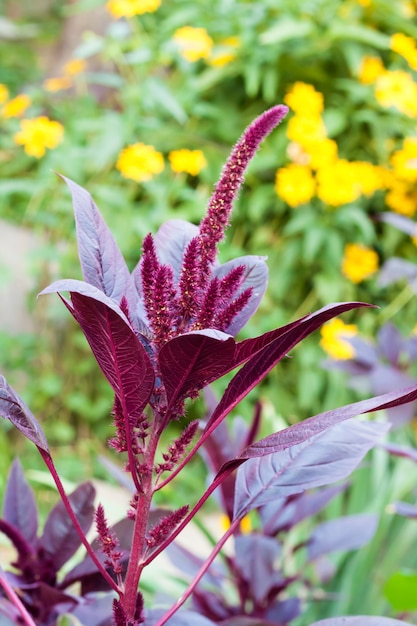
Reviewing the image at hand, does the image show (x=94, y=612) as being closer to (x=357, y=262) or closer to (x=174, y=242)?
(x=174, y=242)

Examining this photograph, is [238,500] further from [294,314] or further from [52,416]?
[52,416]

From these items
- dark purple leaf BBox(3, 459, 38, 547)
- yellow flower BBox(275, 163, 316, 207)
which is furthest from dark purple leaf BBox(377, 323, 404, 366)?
dark purple leaf BBox(3, 459, 38, 547)

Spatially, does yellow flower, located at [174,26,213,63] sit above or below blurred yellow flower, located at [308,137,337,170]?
above

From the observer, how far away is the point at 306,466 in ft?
1.69

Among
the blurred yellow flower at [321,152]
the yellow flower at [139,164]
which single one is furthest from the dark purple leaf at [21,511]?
the blurred yellow flower at [321,152]

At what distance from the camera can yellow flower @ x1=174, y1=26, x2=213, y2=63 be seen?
7.04ft

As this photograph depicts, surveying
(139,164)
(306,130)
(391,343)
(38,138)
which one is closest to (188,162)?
(139,164)

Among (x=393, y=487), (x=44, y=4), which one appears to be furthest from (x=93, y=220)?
(x=44, y=4)

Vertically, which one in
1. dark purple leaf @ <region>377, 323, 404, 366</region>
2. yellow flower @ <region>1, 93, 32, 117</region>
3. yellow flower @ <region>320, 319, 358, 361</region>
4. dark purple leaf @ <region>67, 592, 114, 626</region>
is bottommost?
yellow flower @ <region>320, 319, 358, 361</region>

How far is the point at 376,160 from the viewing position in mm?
2312

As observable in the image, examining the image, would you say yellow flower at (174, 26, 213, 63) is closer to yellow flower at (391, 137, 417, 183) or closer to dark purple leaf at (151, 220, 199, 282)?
yellow flower at (391, 137, 417, 183)

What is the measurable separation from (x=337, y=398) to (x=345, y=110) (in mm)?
978

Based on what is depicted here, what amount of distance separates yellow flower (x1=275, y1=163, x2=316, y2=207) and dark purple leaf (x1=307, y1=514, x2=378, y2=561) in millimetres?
1419

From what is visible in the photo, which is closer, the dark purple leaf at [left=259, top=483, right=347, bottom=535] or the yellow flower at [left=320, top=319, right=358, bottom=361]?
the dark purple leaf at [left=259, top=483, right=347, bottom=535]
